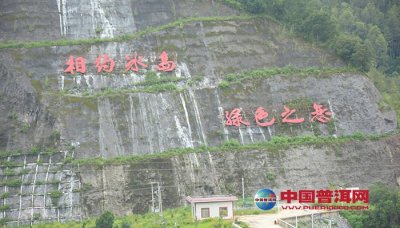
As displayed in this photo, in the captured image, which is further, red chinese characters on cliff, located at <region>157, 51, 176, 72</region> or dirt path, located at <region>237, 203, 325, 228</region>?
red chinese characters on cliff, located at <region>157, 51, 176, 72</region>

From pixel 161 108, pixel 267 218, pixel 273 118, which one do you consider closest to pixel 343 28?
pixel 273 118

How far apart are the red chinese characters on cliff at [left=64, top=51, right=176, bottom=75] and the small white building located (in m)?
11.6

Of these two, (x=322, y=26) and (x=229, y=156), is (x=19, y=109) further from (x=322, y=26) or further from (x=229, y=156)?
(x=322, y=26)

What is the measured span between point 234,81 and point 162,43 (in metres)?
4.61

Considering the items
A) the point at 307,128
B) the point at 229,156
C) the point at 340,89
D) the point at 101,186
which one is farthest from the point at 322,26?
the point at 101,186

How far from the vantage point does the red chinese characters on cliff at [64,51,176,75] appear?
37719 mm

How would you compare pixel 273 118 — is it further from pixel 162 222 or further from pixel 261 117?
pixel 162 222

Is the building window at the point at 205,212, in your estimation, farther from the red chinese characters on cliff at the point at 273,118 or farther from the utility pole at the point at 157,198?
the red chinese characters on cliff at the point at 273,118

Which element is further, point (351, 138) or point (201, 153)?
point (351, 138)

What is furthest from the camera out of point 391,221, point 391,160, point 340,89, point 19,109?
point 340,89

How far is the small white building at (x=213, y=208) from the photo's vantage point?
29.0 metres

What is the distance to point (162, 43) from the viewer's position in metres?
40.4

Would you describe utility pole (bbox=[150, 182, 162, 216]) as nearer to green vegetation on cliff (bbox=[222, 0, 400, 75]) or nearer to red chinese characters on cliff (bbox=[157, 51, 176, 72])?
red chinese characters on cliff (bbox=[157, 51, 176, 72])

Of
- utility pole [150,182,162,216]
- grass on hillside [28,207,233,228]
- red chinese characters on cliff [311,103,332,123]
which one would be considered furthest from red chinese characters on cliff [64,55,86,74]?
red chinese characters on cliff [311,103,332,123]
